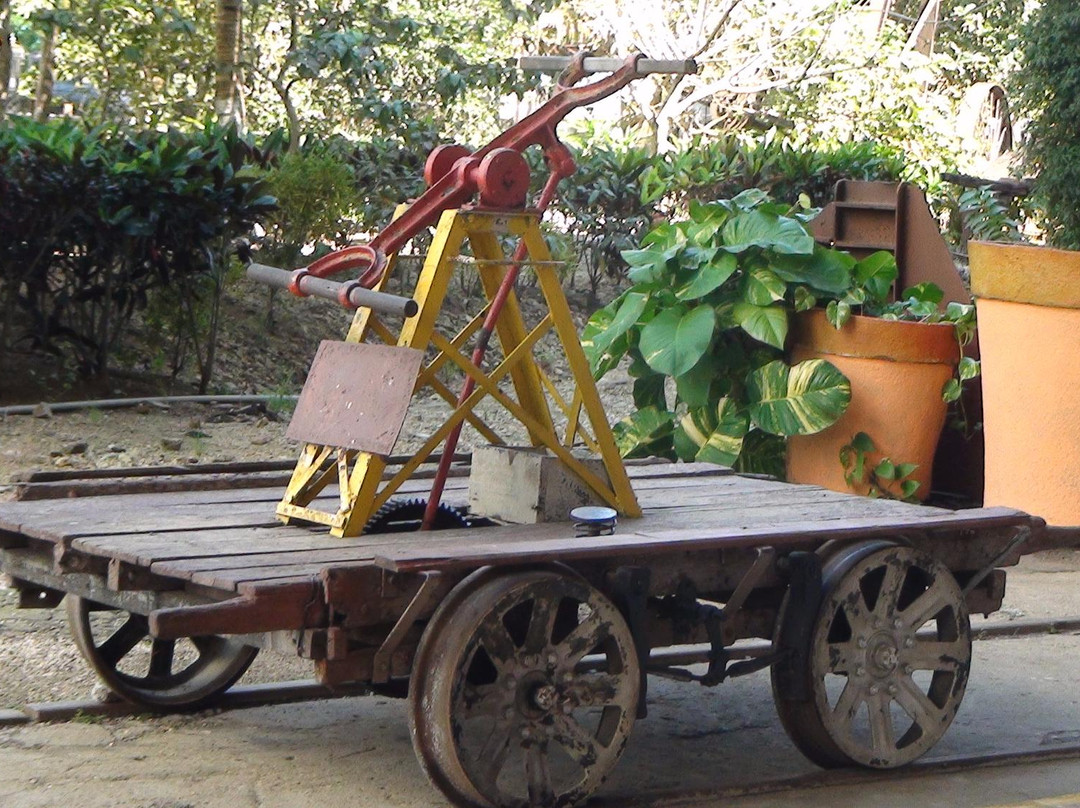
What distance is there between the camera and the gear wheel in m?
4.35

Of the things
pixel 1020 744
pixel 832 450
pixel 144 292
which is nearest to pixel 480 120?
pixel 144 292

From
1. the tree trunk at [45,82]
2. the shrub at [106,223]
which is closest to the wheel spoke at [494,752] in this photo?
the shrub at [106,223]

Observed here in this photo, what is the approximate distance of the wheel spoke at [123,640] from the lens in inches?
187

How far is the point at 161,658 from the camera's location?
192 inches

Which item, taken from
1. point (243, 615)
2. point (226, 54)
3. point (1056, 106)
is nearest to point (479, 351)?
point (243, 615)

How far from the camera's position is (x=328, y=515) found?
425 centimetres

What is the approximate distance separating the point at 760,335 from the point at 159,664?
3.39m

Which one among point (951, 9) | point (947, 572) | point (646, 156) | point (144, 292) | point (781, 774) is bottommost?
point (781, 774)

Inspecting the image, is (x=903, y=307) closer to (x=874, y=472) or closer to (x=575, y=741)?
(x=874, y=472)

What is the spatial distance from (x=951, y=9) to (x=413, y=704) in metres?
A: 26.6

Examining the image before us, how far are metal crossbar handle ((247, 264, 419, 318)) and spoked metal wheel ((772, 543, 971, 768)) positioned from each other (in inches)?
52.2

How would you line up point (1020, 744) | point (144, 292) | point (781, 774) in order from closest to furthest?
point (781, 774) < point (1020, 744) < point (144, 292)

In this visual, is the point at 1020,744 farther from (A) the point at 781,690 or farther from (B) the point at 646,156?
(B) the point at 646,156

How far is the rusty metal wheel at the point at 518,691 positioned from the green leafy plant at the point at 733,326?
3396 mm
